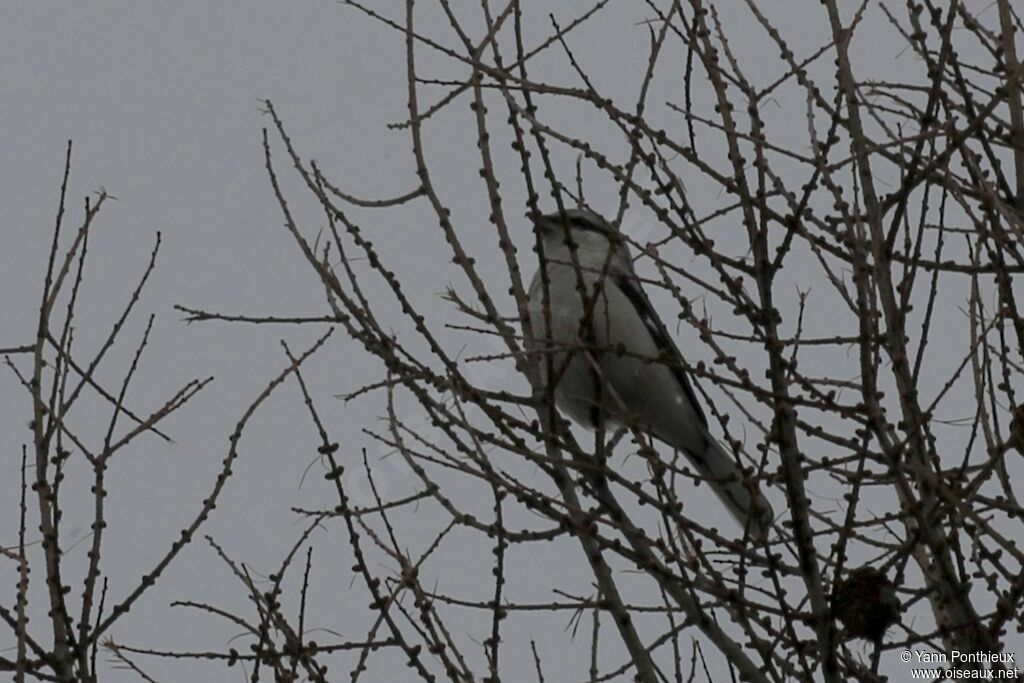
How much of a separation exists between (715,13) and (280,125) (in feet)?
4.44

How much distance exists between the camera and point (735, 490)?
5836mm

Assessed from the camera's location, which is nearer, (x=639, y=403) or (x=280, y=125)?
(x=280, y=125)

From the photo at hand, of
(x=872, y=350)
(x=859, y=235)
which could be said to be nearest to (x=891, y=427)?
(x=872, y=350)

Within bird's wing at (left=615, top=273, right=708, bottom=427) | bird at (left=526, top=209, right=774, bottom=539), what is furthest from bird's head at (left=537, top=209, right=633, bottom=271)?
bird's wing at (left=615, top=273, right=708, bottom=427)

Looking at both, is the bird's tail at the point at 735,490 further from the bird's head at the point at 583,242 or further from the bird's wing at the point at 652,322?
the bird's head at the point at 583,242

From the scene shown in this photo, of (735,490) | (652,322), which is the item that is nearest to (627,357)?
(652,322)

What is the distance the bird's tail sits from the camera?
11.1 ft

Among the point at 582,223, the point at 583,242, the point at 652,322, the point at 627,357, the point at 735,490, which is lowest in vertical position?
the point at 735,490

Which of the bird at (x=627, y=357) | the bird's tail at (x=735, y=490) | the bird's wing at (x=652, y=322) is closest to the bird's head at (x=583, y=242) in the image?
the bird at (x=627, y=357)

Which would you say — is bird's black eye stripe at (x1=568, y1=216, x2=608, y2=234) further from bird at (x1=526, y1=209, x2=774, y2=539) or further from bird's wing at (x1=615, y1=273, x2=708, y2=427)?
bird's wing at (x1=615, y1=273, x2=708, y2=427)

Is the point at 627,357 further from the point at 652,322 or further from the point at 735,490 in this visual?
the point at 735,490

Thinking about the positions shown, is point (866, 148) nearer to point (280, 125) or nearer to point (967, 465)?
point (967, 465)

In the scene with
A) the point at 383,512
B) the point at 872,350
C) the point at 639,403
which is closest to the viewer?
the point at 872,350

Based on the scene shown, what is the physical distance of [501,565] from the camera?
387 cm
